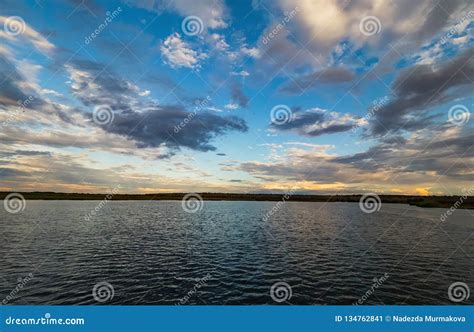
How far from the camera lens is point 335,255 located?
139 ft

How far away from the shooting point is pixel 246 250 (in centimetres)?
4456

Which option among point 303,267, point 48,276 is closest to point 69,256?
point 48,276

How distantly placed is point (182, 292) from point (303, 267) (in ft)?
53.4

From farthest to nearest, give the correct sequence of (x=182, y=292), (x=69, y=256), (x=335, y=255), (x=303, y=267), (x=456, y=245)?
(x=456, y=245) → (x=335, y=255) → (x=69, y=256) → (x=303, y=267) → (x=182, y=292)

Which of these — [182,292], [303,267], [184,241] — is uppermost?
[184,241]

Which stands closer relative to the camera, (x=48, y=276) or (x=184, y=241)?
(x=48, y=276)

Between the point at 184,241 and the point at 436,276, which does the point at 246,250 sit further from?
the point at 436,276

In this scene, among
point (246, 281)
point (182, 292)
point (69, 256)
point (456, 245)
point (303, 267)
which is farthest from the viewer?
point (456, 245)

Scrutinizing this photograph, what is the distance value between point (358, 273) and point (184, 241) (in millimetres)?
30873
